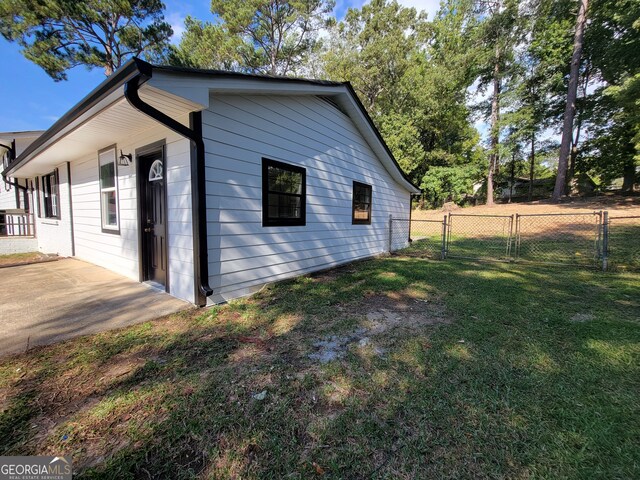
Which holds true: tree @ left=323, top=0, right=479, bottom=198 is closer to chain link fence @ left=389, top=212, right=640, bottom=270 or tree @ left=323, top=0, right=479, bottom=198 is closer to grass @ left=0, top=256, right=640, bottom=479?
chain link fence @ left=389, top=212, right=640, bottom=270

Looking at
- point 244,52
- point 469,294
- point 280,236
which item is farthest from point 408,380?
point 244,52

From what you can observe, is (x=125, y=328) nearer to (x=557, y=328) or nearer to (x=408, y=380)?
(x=408, y=380)

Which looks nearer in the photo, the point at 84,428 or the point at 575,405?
the point at 84,428

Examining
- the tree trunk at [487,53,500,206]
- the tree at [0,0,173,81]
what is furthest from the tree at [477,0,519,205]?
the tree at [0,0,173,81]

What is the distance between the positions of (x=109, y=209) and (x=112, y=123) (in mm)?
2276

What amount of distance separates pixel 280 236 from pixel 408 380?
331 cm

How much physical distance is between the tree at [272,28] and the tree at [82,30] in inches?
156

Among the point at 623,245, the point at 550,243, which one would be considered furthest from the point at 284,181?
the point at 623,245

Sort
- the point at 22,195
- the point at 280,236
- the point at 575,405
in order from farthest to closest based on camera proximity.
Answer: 1. the point at 22,195
2. the point at 280,236
3. the point at 575,405

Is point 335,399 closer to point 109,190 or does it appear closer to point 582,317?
point 582,317

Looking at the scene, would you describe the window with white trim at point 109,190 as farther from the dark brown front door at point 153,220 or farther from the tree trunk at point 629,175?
the tree trunk at point 629,175

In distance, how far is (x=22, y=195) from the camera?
34.5ft

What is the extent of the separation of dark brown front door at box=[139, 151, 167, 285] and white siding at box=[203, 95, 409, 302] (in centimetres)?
108

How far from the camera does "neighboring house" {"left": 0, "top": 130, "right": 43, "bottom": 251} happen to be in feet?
28.6
